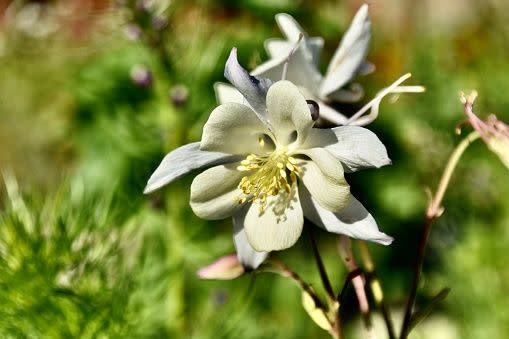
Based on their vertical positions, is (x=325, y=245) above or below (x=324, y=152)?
below

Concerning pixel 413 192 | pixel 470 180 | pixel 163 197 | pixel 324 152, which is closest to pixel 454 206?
pixel 470 180

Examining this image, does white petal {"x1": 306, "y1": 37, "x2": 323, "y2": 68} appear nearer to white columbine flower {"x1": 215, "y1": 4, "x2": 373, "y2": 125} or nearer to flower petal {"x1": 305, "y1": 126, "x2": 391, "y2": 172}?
white columbine flower {"x1": 215, "y1": 4, "x2": 373, "y2": 125}

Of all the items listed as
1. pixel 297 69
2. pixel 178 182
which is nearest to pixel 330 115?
pixel 297 69

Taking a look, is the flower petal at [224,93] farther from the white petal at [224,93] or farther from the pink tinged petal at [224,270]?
the pink tinged petal at [224,270]

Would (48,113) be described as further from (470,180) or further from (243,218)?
(243,218)

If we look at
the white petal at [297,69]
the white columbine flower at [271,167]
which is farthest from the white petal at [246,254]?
the white petal at [297,69]

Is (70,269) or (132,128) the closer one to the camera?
(70,269)

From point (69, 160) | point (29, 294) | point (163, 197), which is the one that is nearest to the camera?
point (29, 294)
